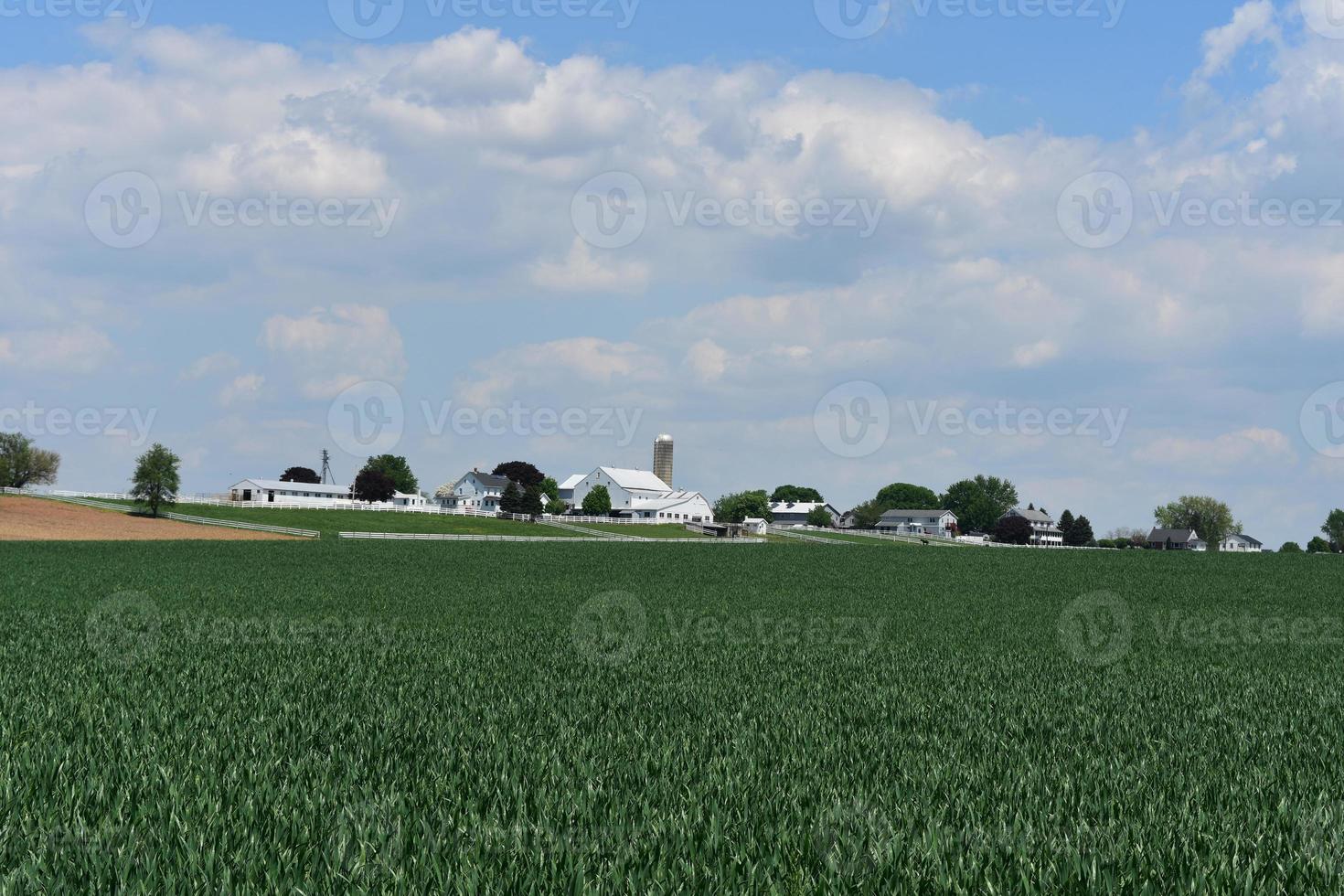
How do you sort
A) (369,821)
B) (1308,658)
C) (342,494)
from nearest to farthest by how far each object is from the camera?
(369,821)
(1308,658)
(342,494)

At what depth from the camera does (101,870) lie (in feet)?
22.2

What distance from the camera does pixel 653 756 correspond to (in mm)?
10492

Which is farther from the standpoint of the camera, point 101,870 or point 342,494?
point 342,494

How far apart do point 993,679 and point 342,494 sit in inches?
6920

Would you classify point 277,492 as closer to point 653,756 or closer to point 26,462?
point 26,462

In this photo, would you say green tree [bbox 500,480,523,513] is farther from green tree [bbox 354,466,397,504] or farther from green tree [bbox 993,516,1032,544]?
green tree [bbox 993,516,1032,544]

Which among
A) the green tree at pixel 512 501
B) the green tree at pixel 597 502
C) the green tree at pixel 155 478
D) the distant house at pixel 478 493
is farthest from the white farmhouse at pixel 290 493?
the green tree at pixel 155 478

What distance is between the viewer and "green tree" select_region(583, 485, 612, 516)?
17075cm

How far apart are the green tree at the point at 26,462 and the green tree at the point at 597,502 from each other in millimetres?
76464

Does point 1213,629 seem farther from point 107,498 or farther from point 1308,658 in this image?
point 107,498

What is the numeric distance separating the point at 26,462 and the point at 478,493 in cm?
7225

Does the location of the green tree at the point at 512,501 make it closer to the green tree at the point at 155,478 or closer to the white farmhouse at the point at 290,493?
the white farmhouse at the point at 290,493

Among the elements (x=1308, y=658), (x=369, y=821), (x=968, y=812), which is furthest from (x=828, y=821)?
(x=1308, y=658)

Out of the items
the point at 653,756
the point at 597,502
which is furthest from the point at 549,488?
the point at 653,756
